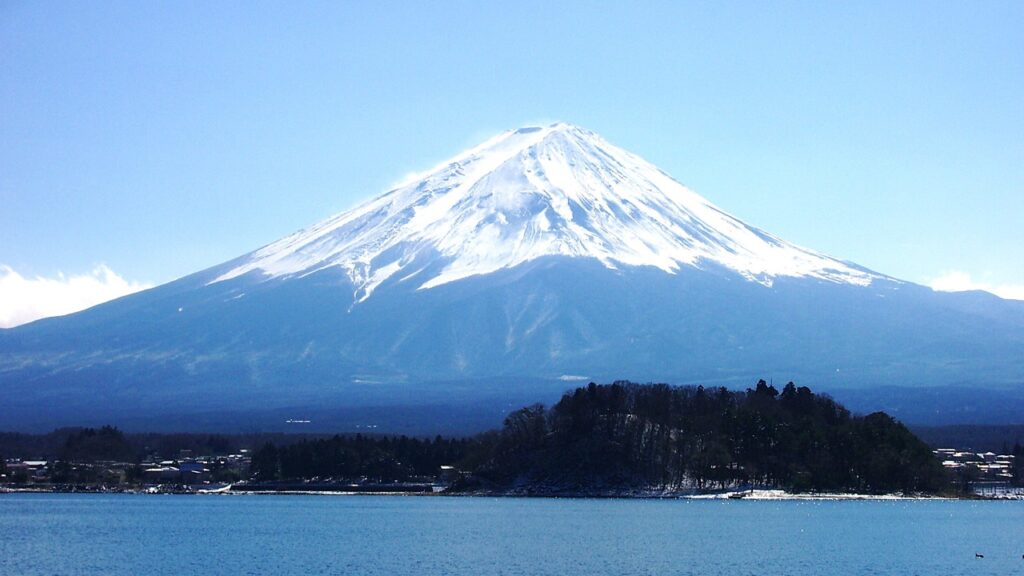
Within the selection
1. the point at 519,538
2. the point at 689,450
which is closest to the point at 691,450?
the point at 689,450

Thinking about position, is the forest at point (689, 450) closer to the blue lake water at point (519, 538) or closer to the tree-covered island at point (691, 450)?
the tree-covered island at point (691, 450)

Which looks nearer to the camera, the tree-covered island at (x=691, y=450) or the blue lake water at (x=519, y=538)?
the blue lake water at (x=519, y=538)

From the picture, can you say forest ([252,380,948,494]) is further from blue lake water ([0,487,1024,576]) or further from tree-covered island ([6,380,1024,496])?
blue lake water ([0,487,1024,576])

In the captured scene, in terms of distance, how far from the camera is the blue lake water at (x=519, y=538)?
46.9m

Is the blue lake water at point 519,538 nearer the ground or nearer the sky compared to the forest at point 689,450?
nearer the ground

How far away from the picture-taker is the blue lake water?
46906 millimetres

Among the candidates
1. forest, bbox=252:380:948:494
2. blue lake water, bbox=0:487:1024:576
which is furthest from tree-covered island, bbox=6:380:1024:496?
blue lake water, bbox=0:487:1024:576

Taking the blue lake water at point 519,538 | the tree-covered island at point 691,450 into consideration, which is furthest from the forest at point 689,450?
the blue lake water at point 519,538

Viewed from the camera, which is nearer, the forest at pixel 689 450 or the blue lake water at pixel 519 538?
the blue lake water at pixel 519 538

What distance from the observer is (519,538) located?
56.5 metres

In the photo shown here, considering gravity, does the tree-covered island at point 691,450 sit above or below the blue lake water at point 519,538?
above

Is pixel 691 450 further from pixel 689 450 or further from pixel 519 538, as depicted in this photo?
pixel 519 538

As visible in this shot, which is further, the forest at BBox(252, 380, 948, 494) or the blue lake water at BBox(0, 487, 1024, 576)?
the forest at BBox(252, 380, 948, 494)

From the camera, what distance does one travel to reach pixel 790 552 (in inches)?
2019
